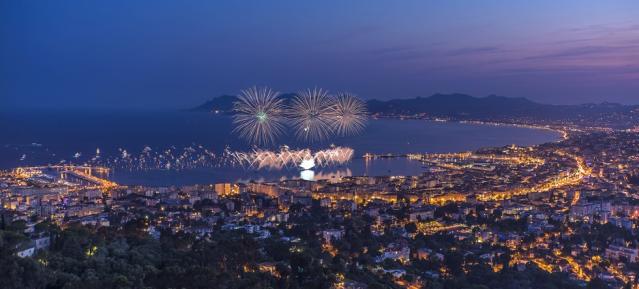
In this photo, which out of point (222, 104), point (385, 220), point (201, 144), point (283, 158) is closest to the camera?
point (385, 220)

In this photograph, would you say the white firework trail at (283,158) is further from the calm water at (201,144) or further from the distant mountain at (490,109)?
the distant mountain at (490,109)

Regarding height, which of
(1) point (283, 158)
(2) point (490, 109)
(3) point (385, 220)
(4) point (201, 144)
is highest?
(2) point (490, 109)

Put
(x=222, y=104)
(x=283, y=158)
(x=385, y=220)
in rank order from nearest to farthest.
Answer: (x=385, y=220)
(x=283, y=158)
(x=222, y=104)

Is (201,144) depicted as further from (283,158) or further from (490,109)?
(490,109)

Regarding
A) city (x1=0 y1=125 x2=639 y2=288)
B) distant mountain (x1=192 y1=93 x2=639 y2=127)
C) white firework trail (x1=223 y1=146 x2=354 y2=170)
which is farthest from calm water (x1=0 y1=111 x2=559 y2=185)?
distant mountain (x1=192 y1=93 x2=639 y2=127)

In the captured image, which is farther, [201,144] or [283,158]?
[201,144]

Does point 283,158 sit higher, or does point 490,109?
point 490,109

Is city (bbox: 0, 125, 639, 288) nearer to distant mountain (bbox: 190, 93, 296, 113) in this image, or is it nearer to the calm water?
the calm water

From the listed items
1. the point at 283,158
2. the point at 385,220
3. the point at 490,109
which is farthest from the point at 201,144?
the point at 490,109

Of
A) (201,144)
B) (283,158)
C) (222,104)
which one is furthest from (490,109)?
(283,158)
